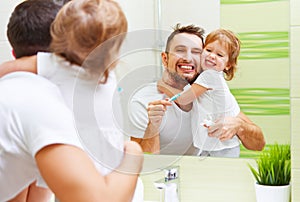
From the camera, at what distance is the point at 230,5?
1.37 metres

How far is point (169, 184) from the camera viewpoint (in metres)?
1.44

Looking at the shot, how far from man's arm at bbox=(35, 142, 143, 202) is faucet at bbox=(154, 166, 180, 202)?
2.31 ft

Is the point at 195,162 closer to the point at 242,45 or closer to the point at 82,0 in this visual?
the point at 242,45

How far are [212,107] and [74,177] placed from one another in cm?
68

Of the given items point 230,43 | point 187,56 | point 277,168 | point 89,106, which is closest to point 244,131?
point 277,168

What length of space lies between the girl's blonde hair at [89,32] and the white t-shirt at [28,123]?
63 mm

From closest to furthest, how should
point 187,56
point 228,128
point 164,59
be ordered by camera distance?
point 164,59
point 187,56
point 228,128

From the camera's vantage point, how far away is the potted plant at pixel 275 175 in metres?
1.34

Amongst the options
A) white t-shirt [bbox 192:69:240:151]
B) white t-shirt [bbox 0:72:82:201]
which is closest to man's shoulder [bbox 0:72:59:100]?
white t-shirt [bbox 0:72:82:201]

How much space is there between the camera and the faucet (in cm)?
144

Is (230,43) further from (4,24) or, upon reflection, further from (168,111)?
(4,24)

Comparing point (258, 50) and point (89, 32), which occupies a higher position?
point (89, 32)

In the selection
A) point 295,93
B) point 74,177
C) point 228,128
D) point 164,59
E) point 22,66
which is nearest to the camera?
point 74,177

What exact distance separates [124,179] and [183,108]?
1.12ft
